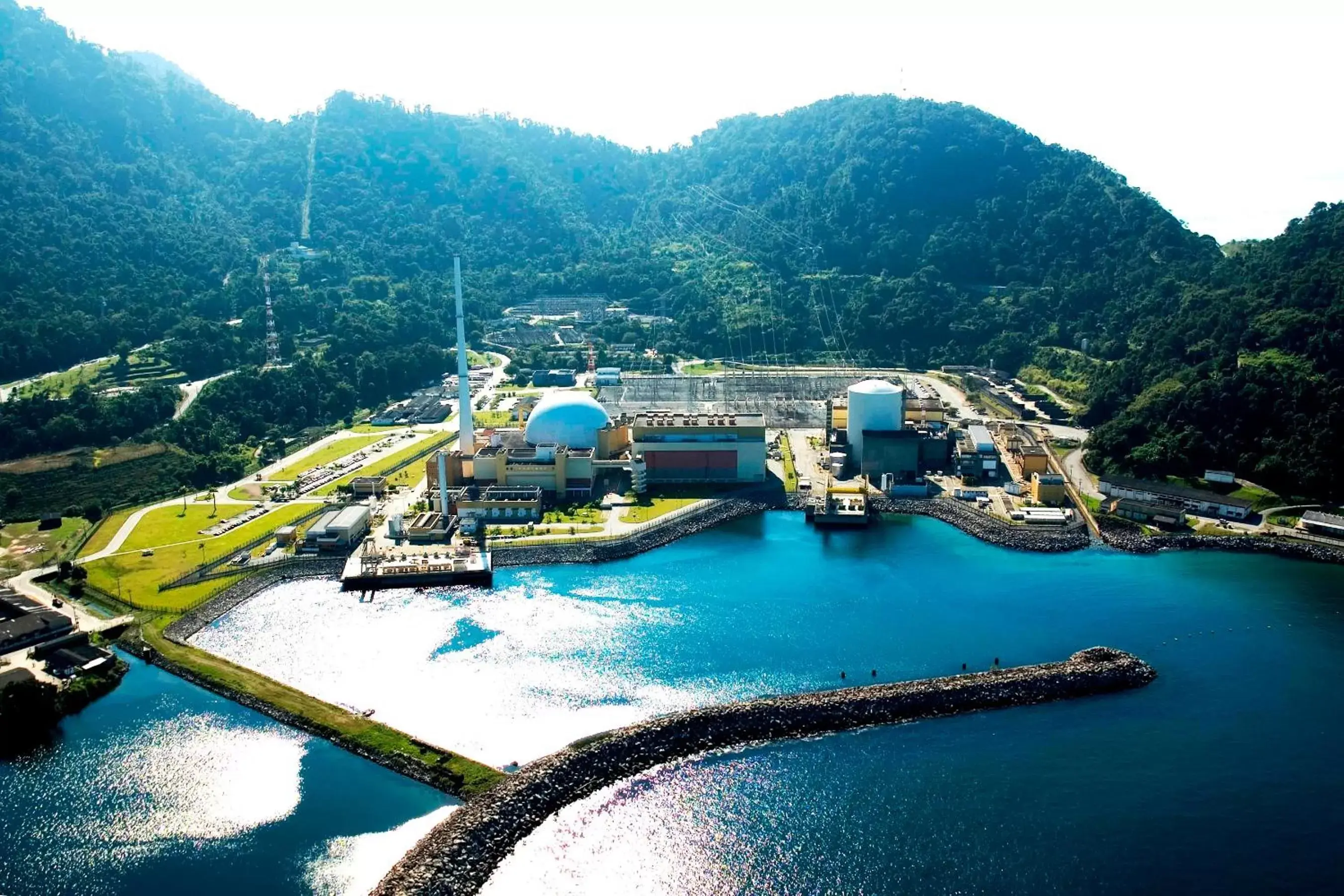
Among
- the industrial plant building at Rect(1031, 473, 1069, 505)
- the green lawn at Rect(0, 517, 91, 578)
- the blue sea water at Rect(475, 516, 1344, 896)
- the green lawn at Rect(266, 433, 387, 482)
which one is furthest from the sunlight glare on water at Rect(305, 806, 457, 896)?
the industrial plant building at Rect(1031, 473, 1069, 505)

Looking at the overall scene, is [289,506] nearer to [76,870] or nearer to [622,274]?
[76,870]

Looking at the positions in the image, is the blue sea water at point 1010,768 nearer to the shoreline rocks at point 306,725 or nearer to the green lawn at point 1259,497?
the shoreline rocks at point 306,725

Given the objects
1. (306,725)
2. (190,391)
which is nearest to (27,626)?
(306,725)

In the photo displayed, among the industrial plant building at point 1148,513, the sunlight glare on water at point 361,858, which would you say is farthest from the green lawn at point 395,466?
the industrial plant building at point 1148,513

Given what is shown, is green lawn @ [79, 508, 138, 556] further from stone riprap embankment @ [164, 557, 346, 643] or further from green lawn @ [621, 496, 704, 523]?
green lawn @ [621, 496, 704, 523]

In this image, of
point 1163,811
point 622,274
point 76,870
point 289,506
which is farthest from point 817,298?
point 76,870

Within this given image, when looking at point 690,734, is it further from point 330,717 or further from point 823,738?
point 330,717
